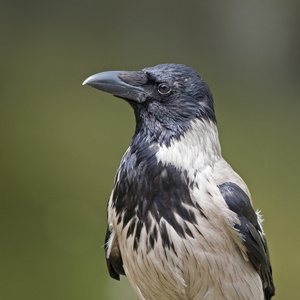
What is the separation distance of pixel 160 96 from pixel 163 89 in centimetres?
3

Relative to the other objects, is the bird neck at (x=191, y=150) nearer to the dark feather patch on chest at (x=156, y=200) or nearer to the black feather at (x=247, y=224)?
the dark feather patch on chest at (x=156, y=200)

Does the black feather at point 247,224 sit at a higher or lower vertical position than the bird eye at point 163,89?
lower

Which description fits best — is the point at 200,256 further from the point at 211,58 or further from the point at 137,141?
the point at 211,58

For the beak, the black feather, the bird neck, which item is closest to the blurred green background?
the black feather

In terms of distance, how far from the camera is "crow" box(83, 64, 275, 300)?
2570mm

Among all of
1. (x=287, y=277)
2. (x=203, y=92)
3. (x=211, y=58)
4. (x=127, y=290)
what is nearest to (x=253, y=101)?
(x=211, y=58)

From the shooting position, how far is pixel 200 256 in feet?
8.45

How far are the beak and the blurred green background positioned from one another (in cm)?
217

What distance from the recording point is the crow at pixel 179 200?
257cm

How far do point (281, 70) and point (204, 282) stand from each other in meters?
3.89

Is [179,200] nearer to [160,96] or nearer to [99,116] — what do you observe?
[160,96]

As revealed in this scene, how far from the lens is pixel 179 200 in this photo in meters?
2.57

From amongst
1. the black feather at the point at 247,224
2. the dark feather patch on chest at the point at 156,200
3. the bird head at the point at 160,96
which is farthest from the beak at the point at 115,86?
the black feather at the point at 247,224

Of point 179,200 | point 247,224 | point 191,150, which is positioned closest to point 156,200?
point 179,200
